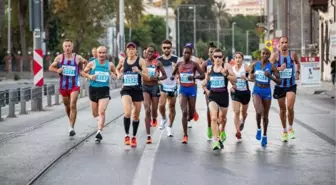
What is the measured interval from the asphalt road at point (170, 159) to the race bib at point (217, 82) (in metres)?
1.06

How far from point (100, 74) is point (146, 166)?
15.1ft

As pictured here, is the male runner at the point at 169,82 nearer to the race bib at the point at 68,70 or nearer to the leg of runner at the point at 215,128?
the race bib at the point at 68,70

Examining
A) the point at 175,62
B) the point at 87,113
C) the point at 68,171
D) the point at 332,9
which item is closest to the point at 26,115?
the point at 87,113

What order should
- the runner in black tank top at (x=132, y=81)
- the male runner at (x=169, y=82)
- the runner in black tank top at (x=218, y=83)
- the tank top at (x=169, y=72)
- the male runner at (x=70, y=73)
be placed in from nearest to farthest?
the runner in black tank top at (x=218, y=83), the runner in black tank top at (x=132, y=81), the male runner at (x=169, y=82), the tank top at (x=169, y=72), the male runner at (x=70, y=73)

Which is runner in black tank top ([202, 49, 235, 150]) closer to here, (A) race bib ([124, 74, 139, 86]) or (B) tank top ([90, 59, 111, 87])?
(A) race bib ([124, 74, 139, 86])

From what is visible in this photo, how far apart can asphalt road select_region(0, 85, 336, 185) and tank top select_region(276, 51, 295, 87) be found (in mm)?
1107

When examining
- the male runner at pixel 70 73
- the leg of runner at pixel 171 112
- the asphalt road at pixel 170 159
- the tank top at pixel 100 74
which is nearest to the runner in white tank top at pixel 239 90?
the asphalt road at pixel 170 159

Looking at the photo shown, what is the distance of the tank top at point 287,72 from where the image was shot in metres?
16.1

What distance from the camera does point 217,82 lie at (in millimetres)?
14914

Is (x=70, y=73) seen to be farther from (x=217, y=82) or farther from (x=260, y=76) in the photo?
(x=260, y=76)

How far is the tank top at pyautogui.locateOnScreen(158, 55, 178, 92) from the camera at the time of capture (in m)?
17.3

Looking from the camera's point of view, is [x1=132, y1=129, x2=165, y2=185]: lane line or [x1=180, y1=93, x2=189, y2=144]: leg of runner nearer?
[x1=132, y1=129, x2=165, y2=185]: lane line

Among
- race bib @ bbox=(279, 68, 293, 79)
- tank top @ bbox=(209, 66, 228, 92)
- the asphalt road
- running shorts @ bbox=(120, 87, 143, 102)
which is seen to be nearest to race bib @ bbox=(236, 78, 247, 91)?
race bib @ bbox=(279, 68, 293, 79)

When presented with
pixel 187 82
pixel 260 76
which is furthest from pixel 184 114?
pixel 260 76
